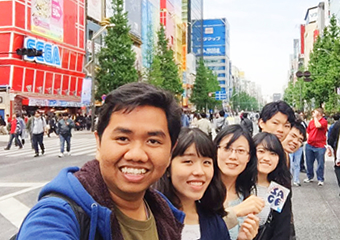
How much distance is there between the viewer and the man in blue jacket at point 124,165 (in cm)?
131

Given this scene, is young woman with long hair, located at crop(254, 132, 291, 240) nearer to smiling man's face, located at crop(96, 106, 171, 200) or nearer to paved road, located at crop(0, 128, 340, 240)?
smiling man's face, located at crop(96, 106, 171, 200)

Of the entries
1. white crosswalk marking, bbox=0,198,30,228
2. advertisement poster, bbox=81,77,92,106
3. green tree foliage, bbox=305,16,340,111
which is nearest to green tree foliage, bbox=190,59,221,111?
green tree foliage, bbox=305,16,340,111

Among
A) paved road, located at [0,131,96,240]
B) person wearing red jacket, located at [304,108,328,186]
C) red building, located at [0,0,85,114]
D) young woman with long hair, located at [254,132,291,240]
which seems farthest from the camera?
red building, located at [0,0,85,114]

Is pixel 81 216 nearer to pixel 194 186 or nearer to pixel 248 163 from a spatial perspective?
pixel 194 186

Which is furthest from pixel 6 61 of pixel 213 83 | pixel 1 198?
pixel 213 83

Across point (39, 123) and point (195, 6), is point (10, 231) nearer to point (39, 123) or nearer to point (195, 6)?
point (39, 123)

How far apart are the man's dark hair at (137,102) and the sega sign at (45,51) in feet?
126

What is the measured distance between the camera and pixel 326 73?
45312 millimetres

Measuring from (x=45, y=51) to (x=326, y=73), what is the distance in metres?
27.0

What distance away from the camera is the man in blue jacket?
1.31m

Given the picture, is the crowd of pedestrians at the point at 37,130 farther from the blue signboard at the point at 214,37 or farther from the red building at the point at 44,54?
the blue signboard at the point at 214,37

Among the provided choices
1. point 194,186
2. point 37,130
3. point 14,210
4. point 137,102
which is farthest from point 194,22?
point 137,102

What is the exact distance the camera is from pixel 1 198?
8.56m

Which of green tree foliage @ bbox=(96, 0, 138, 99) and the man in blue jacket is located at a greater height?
green tree foliage @ bbox=(96, 0, 138, 99)
